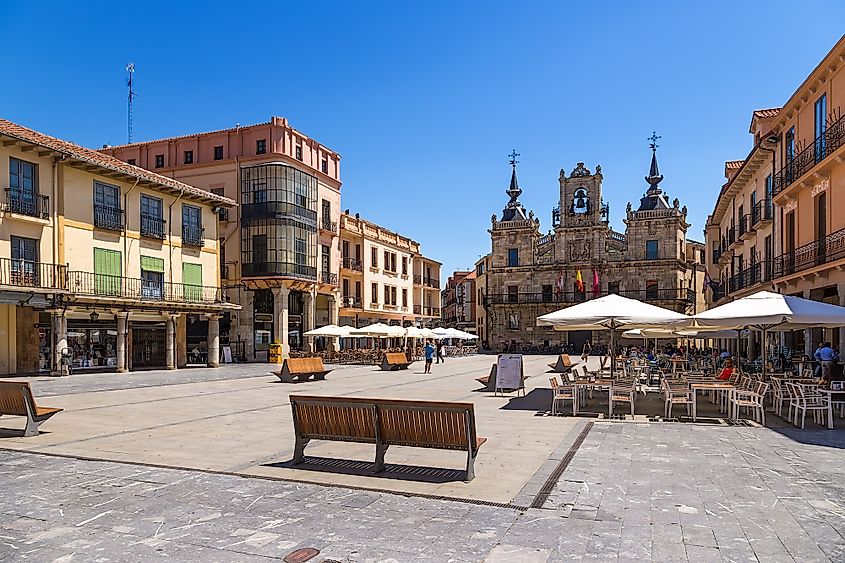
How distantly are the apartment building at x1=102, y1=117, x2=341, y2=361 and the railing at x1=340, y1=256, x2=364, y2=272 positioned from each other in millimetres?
5167

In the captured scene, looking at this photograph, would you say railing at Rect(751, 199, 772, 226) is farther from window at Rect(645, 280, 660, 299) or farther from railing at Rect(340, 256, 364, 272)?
window at Rect(645, 280, 660, 299)

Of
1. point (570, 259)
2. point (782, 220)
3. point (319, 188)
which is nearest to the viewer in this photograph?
point (782, 220)

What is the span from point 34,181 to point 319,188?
18.5 meters

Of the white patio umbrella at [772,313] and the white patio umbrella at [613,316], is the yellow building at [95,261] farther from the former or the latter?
the white patio umbrella at [772,313]

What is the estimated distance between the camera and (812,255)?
21.4m

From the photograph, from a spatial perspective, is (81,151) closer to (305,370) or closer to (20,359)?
(20,359)

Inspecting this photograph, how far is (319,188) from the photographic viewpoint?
4178 cm

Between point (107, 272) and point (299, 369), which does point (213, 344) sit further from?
point (299, 369)

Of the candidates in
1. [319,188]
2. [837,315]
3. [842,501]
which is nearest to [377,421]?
[842,501]

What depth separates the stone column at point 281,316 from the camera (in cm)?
3722

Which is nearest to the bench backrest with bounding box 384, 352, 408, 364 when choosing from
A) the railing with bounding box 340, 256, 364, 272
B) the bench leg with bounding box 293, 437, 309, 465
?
the railing with bounding box 340, 256, 364, 272

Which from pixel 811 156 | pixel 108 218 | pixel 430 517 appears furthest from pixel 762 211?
pixel 108 218

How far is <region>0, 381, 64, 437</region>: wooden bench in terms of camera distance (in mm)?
10141

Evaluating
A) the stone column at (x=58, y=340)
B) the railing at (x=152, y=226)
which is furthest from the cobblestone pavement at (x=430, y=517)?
the railing at (x=152, y=226)
